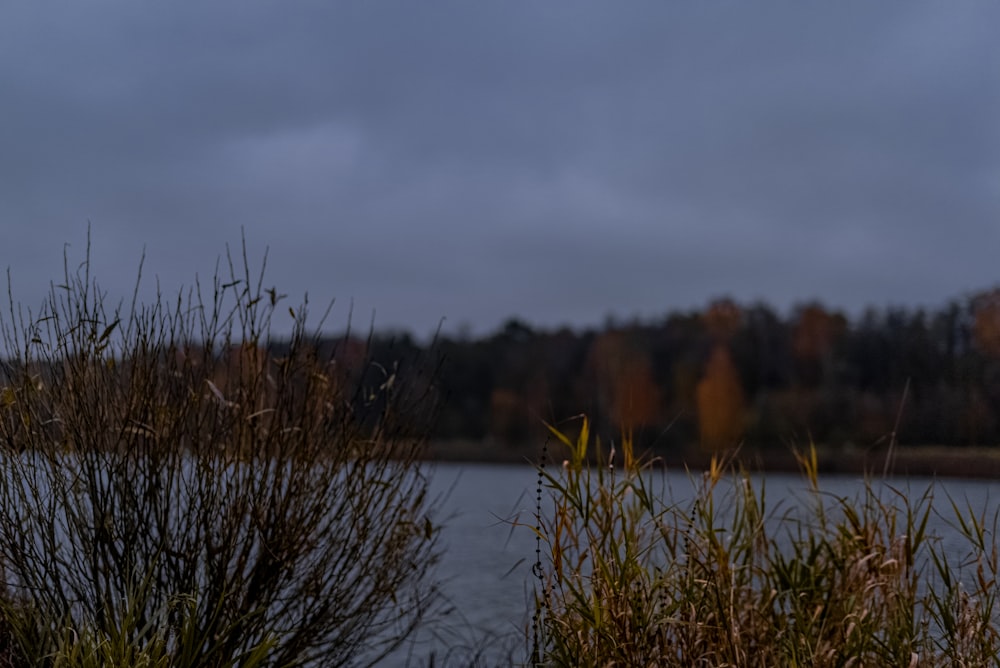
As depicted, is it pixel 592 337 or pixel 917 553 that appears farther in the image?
pixel 592 337

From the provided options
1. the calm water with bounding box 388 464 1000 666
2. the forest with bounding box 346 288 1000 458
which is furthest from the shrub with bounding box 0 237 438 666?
the forest with bounding box 346 288 1000 458

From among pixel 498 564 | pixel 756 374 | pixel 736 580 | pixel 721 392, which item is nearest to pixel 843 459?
pixel 498 564

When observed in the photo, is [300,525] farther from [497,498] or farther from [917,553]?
[497,498]

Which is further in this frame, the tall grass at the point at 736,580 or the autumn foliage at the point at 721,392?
the autumn foliage at the point at 721,392

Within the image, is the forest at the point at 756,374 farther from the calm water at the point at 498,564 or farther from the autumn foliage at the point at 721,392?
the calm water at the point at 498,564

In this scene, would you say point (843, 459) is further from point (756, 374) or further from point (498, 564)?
point (756, 374)

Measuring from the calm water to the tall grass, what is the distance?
128 millimetres

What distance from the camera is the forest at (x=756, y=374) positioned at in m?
18.7

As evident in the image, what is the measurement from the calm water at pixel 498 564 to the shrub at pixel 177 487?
729 mm

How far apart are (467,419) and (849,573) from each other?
33.9 metres

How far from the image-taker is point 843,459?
17.8 meters

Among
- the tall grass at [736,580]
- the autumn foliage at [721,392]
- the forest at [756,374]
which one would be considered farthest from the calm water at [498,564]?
the autumn foliage at [721,392]

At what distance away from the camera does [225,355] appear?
416 centimetres

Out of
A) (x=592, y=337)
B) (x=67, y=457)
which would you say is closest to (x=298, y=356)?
(x=67, y=457)
